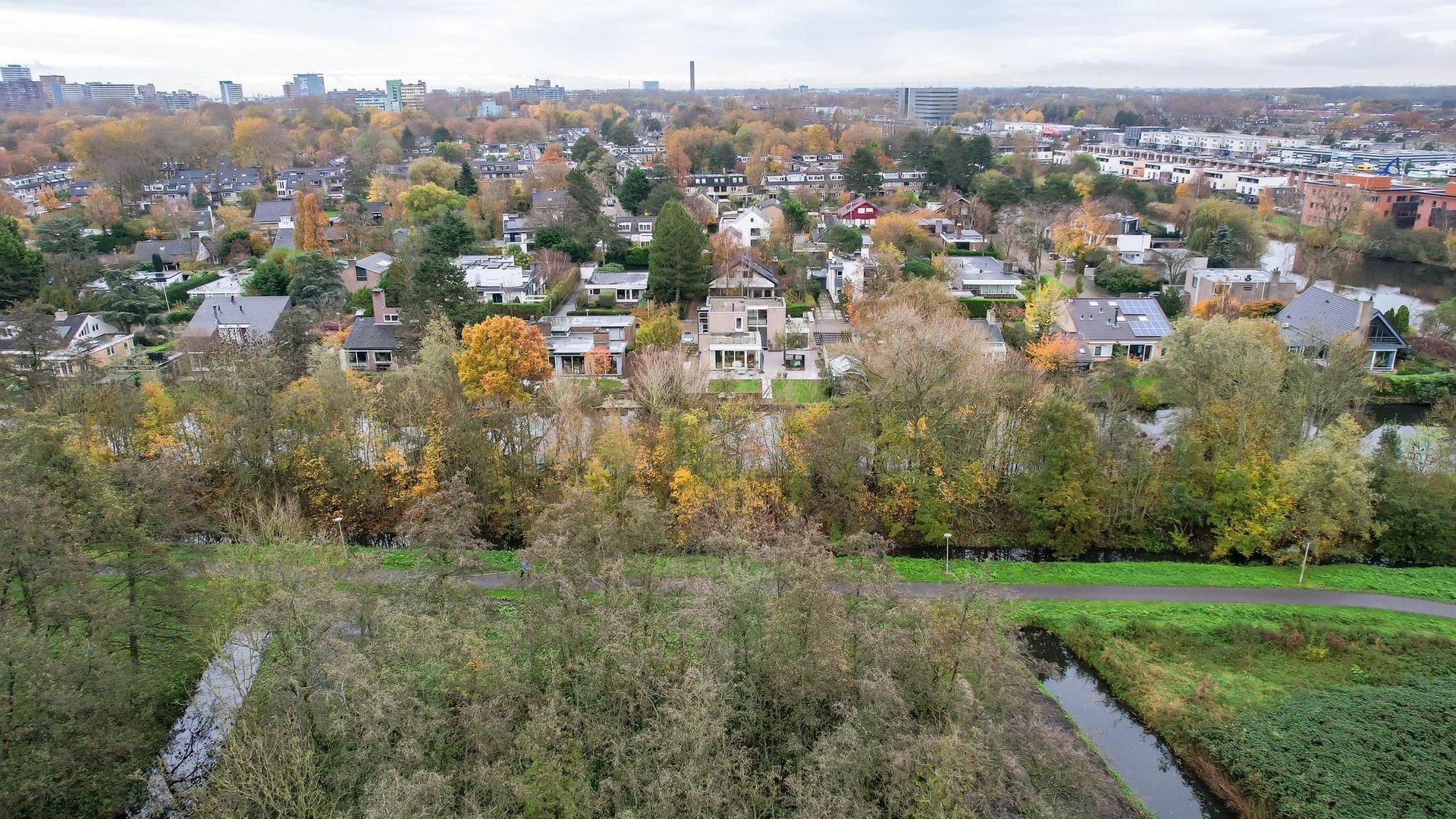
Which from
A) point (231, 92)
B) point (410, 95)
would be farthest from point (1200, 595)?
point (231, 92)

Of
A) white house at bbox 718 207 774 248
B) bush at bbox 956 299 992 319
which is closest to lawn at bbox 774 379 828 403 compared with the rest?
bush at bbox 956 299 992 319

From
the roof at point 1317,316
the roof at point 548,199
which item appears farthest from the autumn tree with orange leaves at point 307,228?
→ the roof at point 1317,316

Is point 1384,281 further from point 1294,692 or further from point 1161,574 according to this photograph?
point 1294,692

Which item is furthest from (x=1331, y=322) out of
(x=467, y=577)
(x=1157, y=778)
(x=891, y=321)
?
(x=467, y=577)

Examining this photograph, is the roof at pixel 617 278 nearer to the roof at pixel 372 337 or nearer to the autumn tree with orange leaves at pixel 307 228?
the roof at pixel 372 337

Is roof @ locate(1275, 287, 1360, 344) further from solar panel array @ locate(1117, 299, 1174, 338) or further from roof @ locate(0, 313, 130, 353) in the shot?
roof @ locate(0, 313, 130, 353)

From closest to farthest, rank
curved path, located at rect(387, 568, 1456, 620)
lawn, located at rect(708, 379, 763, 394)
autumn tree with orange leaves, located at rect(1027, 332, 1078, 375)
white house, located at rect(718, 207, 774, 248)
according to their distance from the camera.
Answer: curved path, located at rect(387, 568, 1456, 620)
lawn, located at rect(708, 379, 763, 394)
autumn tree with orange leaves, located at rect(1027, 332, 1078, 375)
white house, located at rect(718, 207, 774, 248)
